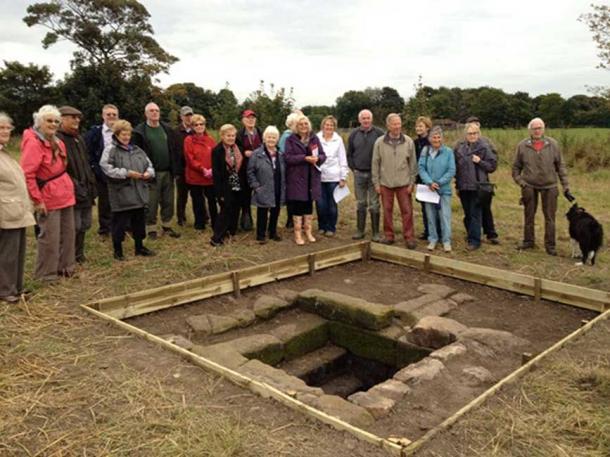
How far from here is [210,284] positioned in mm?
6230

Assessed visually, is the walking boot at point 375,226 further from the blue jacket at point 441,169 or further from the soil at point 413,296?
the blue jacket at point 441,169

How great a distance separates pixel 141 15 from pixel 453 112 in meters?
23.9

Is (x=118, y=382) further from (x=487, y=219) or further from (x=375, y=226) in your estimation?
(x=487, y=219)

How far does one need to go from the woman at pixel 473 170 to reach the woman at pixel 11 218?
5.44 metres

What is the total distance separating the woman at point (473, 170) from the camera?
7598mm

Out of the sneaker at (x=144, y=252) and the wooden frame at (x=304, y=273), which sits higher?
the sneaker at (x=144, y=252)

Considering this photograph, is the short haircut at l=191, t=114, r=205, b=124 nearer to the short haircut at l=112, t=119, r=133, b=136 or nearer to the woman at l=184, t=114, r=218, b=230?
the woman at l=184, t=114, r=218, b=230

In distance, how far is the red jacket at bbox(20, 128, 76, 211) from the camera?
556 centimetres

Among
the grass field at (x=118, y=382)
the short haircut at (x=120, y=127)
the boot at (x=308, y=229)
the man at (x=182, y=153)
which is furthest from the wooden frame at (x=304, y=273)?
the man at (x=182, y=153)

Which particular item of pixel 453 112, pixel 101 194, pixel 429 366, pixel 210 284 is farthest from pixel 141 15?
pixel 429 366

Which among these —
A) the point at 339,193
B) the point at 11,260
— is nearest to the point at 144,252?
the point at 11,260

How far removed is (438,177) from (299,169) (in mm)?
1946

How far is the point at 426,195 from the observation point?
7660 mm

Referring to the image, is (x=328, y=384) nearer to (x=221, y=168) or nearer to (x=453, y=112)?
(x=221, y=168)
